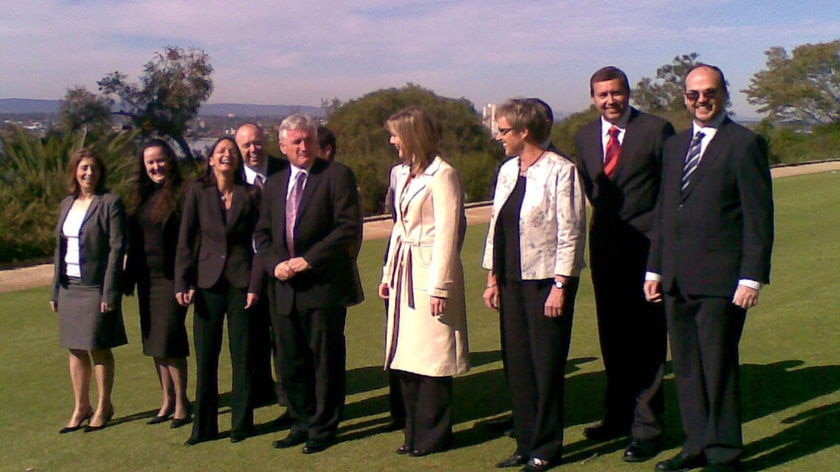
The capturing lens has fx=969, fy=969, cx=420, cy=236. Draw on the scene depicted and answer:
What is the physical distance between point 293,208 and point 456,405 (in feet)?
6.20

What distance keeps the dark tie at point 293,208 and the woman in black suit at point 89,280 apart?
137cm

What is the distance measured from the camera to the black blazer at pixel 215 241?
6094 mm

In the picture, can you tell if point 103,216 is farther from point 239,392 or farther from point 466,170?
point 466,170

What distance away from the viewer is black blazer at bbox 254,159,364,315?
5762 mm

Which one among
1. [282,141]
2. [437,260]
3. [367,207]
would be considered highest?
[282,141]

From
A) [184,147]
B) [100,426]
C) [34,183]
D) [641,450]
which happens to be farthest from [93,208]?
[184,147]

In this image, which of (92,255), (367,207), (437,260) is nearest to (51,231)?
(367,207)

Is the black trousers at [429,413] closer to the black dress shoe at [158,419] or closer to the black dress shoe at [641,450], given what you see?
the black dress shoe at [641,450]

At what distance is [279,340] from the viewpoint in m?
5.96

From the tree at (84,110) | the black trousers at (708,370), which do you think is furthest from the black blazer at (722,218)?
the tree at (84,110)

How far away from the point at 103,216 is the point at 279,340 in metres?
1.59

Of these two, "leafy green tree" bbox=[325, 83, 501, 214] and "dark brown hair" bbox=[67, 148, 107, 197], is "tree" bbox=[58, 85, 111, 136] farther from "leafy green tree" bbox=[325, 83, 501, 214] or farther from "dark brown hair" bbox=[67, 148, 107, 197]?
"dark brown hair" bbox=[67, 148, 107, 197]

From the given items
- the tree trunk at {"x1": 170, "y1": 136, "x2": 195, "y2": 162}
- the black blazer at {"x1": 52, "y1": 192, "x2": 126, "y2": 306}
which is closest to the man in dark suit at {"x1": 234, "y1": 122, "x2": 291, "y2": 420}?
the black blazer at {"x1": 52, "y1": 192, "x2": 126, "y2": 306}

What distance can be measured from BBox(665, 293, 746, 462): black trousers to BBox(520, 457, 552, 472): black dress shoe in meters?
0.74
